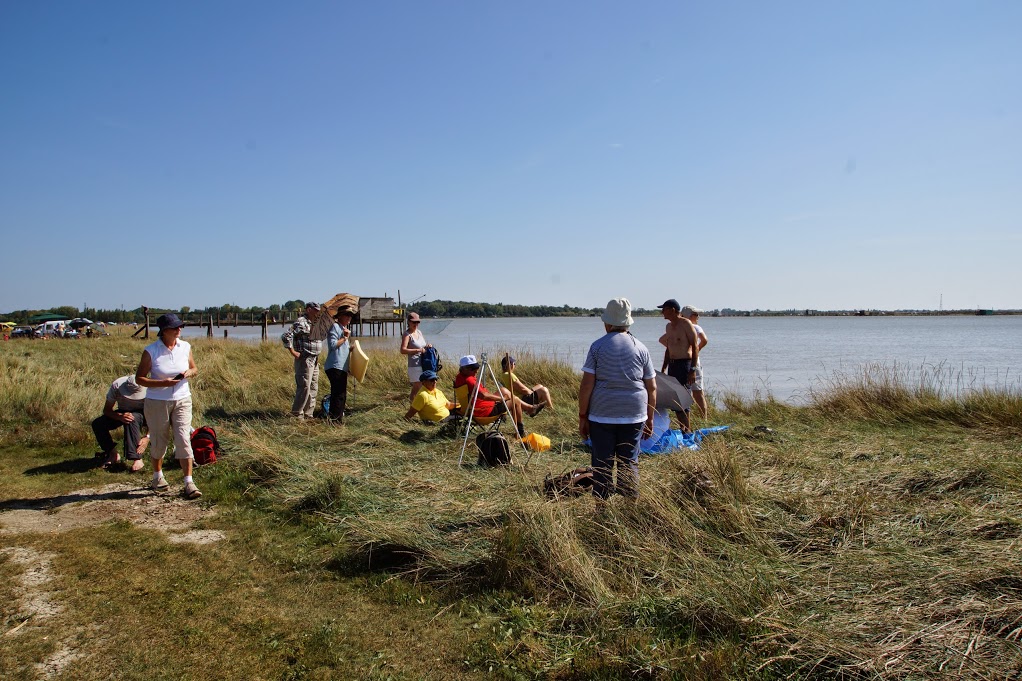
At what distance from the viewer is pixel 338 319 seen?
8.44m

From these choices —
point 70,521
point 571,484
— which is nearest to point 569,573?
point 571,484

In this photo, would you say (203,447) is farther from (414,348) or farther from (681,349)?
(681,349)

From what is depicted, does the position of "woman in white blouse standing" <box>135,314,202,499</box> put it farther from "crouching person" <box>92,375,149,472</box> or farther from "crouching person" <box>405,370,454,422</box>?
"crouching person" <box>405,370,454,422</box>

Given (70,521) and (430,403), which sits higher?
(430,403)

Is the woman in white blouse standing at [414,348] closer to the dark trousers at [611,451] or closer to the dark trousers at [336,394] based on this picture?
the dark trousers at [336,394]

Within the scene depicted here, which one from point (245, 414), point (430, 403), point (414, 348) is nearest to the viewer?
point (430, 403)

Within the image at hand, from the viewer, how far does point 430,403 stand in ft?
24.4

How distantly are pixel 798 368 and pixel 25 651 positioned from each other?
76.0ft

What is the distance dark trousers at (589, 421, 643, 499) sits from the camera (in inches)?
160

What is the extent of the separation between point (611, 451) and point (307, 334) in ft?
17.3

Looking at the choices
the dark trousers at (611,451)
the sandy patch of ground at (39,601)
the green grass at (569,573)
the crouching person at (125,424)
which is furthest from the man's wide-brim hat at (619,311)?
the crouching person at (125,424)

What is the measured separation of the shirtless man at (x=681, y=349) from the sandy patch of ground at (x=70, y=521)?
17.0 ft

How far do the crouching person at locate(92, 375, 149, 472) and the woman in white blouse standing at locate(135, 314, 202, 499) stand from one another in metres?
0.93

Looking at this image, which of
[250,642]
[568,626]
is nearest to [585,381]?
[568,626]
